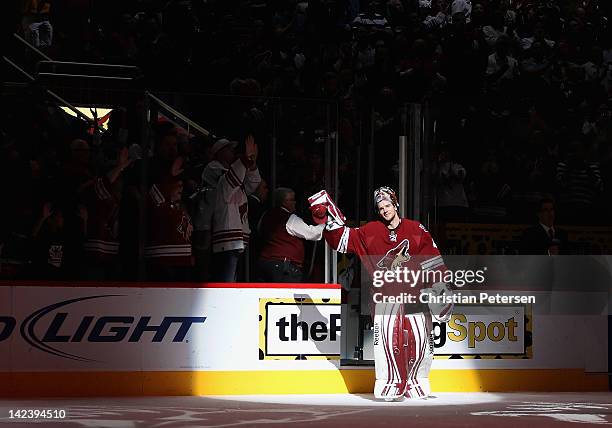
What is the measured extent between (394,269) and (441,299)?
52 cm

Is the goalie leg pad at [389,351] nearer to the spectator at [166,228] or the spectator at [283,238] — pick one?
the spectator at [283,238]

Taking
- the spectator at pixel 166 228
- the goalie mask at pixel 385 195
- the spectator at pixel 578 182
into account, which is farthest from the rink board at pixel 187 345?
the spectator at pixel 578 182

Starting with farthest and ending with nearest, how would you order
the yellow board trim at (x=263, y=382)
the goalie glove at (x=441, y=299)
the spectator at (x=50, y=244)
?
the goalie glove at (x=441, y=299) < the yellow board trim at (x=263, y=382) < the spectator at (x=50, y=244)

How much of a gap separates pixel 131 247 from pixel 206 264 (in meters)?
0.66

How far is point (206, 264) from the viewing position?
1050 centimetres

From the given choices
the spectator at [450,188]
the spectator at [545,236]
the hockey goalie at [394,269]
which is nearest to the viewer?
the hockey goalie at [394,269]

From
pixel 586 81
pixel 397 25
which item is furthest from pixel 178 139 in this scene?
pixel 586 81

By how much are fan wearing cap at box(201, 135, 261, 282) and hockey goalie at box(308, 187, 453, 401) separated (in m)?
0.60

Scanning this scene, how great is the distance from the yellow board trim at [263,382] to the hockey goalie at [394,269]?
621 millimetres

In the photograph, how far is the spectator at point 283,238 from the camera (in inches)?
411

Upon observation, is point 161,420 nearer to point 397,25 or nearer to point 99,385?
point 99,385

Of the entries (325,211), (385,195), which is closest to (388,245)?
(385,195)

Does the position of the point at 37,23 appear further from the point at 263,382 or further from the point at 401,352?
the point at 401,352

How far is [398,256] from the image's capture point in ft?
34.0
